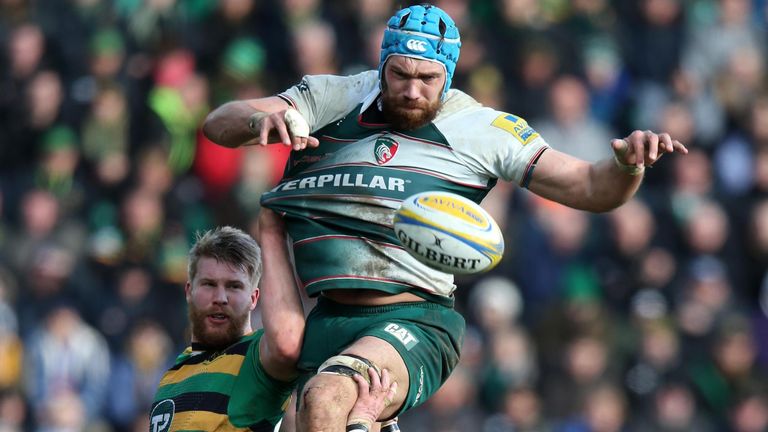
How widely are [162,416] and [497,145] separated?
205cm

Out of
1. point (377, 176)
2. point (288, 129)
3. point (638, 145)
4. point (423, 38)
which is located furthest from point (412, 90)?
point (638, 145)

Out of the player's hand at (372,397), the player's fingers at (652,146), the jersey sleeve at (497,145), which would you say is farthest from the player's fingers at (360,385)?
the player's fingers at (652,146)

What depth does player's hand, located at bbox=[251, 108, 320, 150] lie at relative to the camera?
19.5 ft

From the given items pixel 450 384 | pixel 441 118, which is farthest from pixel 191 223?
pixel 441 118

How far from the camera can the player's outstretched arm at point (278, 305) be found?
642 cm

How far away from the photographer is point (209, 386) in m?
6.86

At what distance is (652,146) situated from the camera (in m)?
5.85

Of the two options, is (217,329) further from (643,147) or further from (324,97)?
(643,147)

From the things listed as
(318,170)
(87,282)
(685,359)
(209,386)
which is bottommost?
(685,359)

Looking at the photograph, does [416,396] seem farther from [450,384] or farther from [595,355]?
[595,355]

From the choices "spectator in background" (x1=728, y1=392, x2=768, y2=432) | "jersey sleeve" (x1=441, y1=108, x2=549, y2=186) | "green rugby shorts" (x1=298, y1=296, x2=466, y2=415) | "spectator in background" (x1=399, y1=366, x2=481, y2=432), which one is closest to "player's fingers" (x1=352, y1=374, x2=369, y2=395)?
"green rugby shorts" (x1=298, y1=296, x2=466, y2=415)

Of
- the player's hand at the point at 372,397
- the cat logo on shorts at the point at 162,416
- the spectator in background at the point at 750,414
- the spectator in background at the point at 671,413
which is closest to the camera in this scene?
the player's hand at the point at 372,397

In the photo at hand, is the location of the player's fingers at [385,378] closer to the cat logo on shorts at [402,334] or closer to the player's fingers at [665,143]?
the cat logo on shorts at [402,334]

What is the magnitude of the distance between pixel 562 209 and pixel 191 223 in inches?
123
